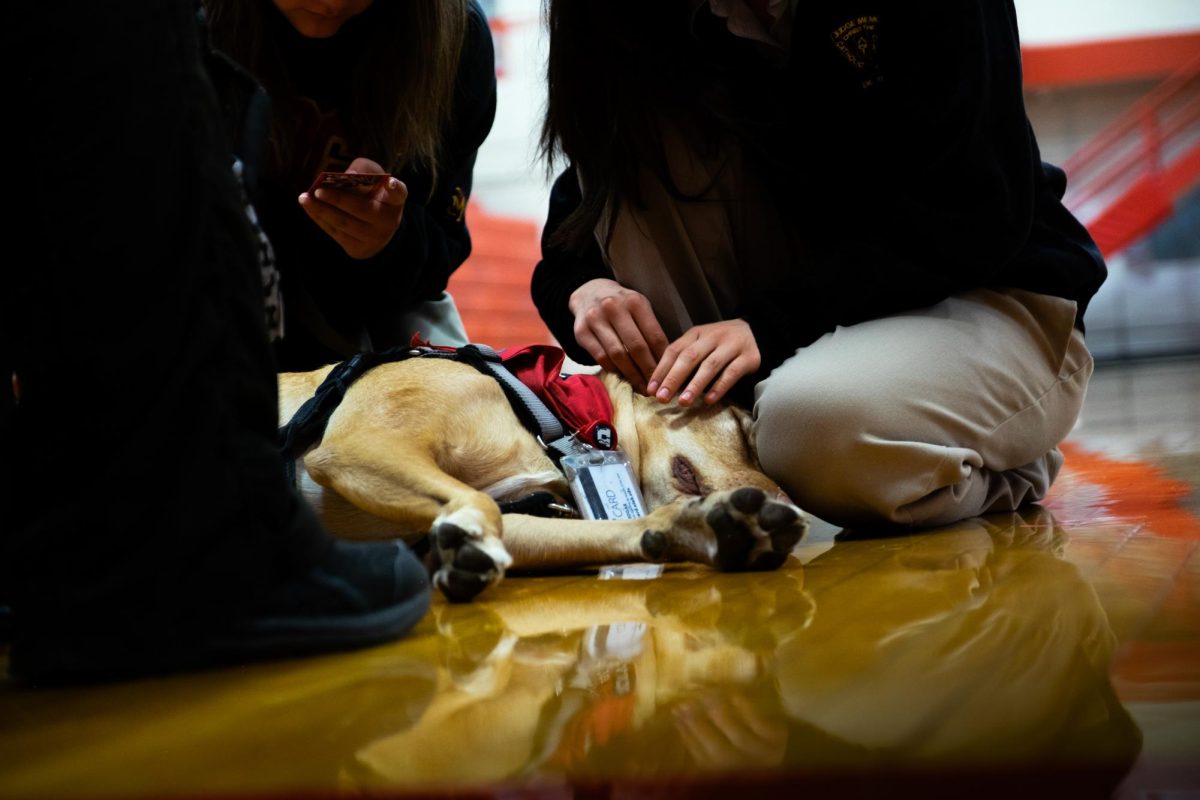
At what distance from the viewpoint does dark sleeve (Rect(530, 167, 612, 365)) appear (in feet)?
7.04

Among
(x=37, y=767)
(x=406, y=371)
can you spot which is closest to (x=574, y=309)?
(x=406, y=371)

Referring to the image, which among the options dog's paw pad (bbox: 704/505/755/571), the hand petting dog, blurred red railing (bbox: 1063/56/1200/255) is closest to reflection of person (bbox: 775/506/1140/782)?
dog's paw pad (bbox: 704/505/755/571)

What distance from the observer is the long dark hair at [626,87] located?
197 cm

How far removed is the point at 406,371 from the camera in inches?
74.2

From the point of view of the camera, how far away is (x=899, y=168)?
1874 mm

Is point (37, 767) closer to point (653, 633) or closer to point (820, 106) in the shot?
point (653, 633)

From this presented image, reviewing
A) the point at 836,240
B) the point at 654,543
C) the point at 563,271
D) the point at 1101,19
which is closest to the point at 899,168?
the point at 836,240

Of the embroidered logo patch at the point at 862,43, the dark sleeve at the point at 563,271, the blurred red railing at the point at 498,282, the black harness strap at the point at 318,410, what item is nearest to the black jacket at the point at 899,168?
the embroidered logo patch at the point at 862,43

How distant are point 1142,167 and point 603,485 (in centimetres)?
738

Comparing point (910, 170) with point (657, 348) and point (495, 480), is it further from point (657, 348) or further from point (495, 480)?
point (495, 480)

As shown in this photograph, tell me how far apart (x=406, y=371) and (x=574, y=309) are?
356 mm

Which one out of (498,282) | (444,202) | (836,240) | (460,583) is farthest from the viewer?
(498,282)

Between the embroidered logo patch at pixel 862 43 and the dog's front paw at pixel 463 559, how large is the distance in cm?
101

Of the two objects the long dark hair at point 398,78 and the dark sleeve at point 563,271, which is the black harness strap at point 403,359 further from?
the long dark hair at point 398,78
